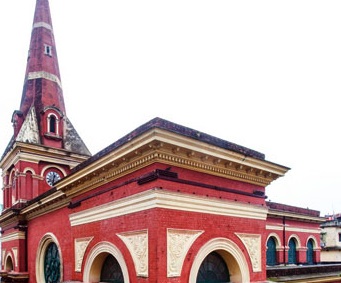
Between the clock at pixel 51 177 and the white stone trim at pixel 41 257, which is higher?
the clock at pixel 51 177

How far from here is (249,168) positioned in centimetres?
920

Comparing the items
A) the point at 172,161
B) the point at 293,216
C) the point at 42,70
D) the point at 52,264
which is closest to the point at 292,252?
the point at 293,216

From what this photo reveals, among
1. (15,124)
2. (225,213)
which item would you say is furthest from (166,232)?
(15,124)

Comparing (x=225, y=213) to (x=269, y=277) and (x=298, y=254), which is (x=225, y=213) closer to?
(x=269, y=277)

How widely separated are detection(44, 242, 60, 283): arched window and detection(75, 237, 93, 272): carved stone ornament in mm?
2942

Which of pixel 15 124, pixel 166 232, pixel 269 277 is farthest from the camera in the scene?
pixel 15 124

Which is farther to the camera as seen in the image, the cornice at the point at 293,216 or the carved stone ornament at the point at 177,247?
the cornice at the point at 293,216

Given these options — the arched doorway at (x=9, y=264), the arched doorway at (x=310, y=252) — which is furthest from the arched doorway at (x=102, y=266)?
the arched doorway at (x=310, y=252)

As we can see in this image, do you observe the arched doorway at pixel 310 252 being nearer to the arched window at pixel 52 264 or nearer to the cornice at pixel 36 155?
the cornice at pixel 36 155

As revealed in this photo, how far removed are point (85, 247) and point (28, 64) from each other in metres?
15.3

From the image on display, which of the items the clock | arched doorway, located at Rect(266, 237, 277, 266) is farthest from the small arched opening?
the clock

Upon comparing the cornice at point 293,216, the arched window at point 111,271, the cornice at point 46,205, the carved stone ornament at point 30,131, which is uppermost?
the carved stone ornament at point 30,131

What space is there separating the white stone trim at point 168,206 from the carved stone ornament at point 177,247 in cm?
51

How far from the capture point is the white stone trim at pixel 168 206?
7.29 meters
